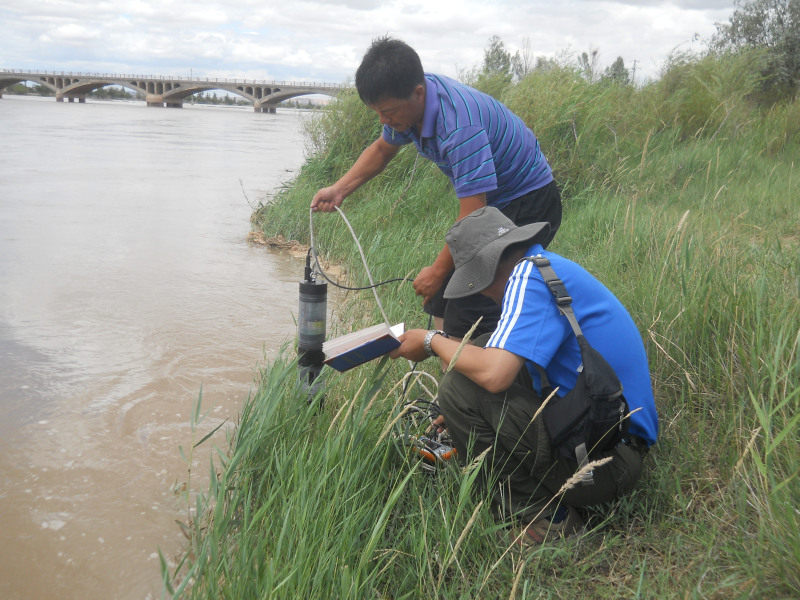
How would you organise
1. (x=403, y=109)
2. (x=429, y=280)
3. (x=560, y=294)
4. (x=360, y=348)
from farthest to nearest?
(x=429, y=280), (x=403, y=109), (x=360, y=348), (x=560, y=294)

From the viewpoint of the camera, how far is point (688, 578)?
1737 mm

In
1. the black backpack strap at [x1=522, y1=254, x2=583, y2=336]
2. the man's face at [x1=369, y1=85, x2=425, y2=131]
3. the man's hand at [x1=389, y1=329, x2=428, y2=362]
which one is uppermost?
the man's face at [x1=369, y1=85, x2=425, y2=131]

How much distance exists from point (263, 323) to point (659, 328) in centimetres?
308

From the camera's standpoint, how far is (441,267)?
291cm

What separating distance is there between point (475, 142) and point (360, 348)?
1297 mm

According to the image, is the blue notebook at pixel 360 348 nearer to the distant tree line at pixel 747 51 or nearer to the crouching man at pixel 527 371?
the crouching man at pixel 527 371

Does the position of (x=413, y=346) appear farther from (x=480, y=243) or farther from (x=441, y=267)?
(x=441, y=267)

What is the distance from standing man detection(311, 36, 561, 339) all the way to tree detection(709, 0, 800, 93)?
11.0 metres

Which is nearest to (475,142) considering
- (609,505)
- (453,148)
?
(453,148)

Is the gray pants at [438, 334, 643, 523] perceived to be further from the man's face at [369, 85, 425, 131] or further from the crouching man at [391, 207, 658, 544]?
the man's face at [369, 85, 425, 131]

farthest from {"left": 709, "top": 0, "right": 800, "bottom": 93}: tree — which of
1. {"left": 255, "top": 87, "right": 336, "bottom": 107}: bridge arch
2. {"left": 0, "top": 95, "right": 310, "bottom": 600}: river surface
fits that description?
{"left": 255, "top": 87, "right": 336, "bottom": 107}: bridge arch

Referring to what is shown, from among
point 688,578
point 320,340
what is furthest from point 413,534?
point 320,340

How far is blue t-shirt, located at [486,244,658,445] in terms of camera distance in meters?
1.90

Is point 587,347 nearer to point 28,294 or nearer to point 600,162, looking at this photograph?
point 28,294
